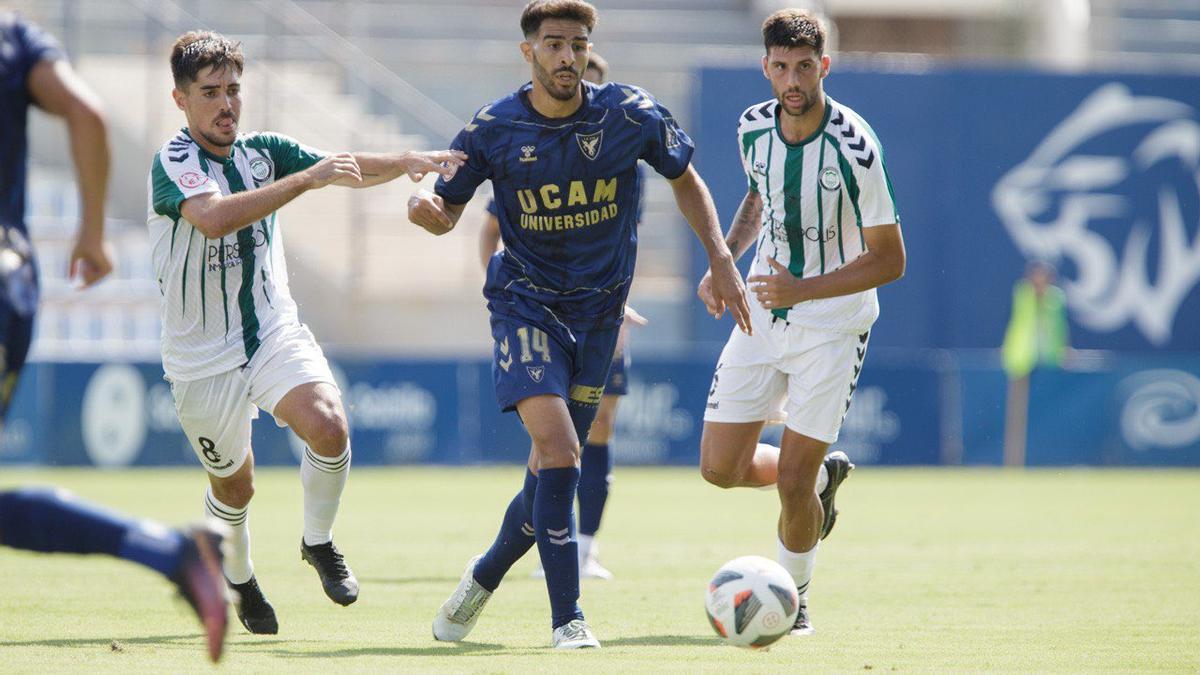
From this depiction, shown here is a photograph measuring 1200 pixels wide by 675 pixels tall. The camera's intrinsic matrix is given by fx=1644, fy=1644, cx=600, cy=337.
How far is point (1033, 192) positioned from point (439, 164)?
58.0 ft

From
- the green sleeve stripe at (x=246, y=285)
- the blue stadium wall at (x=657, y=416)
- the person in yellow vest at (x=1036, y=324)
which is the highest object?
the green sleeve stripe at (x=246, y=285)

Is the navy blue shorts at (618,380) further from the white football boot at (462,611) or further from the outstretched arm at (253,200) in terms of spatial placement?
the outstretched arm at (253,200)

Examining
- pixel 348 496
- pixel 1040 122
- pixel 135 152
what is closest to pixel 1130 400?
pixel 1040 122

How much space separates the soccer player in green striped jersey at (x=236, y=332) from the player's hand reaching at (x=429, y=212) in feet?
0.45

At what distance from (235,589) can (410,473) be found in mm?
12092

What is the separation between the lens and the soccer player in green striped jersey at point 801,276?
7.10m

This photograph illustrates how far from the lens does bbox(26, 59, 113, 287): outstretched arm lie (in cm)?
492

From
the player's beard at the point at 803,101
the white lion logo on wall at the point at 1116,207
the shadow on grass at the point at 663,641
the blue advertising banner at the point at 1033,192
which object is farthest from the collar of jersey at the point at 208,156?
the white lion logo on wall at the point at 1116,207

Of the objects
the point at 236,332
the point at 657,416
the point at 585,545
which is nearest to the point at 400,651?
the point at 236,332

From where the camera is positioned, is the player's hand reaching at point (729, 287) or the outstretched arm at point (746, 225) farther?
the outstretched arm at point (746, 225)

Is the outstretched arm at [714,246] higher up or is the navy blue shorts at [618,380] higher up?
the outstretched arm at [714,246]

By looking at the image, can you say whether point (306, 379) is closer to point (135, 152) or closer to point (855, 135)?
point (855, 135)

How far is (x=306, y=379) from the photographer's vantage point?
281 inches

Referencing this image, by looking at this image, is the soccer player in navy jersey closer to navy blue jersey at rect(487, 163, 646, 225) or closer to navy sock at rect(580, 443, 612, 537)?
navy blue jersey at rect(487, 163, 646, 225)
